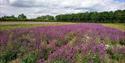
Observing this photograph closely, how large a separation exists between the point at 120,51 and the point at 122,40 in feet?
13.6

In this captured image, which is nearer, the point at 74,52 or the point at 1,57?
the point at 74,52

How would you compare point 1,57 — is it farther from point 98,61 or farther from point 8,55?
point 98,61

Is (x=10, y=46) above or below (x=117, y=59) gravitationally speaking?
above

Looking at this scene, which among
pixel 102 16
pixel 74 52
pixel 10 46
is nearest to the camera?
pixel 74 52

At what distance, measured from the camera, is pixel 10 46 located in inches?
316

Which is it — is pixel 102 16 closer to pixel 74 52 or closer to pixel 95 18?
pixel 95 18

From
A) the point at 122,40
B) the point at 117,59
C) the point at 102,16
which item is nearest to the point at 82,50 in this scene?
the point at 117,59

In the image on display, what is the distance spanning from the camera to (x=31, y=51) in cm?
750

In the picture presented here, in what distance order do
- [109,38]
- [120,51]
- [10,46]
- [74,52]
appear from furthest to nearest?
[109,38], [120,51], [10,46], [74,52]

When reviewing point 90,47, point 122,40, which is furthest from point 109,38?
point 90,47

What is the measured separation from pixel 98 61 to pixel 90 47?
505mm

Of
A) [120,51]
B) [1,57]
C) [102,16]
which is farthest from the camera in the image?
[102,16]

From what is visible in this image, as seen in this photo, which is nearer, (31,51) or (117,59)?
(31,51)

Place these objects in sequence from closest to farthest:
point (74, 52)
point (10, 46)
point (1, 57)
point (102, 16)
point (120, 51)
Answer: point (74, 52), point (1, 57), point (10, 46), point (120, 51), point (102, 16)
